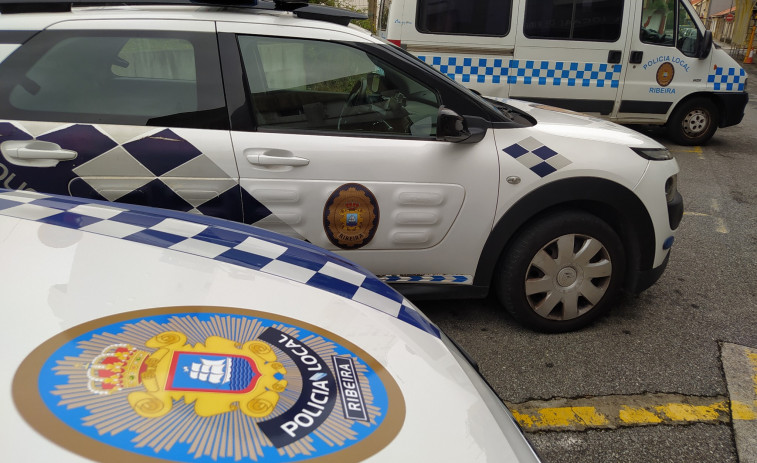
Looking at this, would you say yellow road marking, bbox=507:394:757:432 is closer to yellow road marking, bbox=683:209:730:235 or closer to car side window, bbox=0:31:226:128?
car side window, bbox=0:31:226:128

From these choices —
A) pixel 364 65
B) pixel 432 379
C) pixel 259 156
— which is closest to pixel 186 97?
pixel 259 156

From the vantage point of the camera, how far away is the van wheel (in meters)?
7.18

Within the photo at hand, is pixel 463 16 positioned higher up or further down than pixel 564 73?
higher up

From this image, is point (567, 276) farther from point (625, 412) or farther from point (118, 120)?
point (118, 120)

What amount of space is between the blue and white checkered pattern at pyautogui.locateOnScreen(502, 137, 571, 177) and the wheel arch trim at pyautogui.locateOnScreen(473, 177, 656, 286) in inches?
3.0

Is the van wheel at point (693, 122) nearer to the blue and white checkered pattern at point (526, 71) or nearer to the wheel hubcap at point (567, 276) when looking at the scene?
the blue and white checkered pattern at point (526, 71)

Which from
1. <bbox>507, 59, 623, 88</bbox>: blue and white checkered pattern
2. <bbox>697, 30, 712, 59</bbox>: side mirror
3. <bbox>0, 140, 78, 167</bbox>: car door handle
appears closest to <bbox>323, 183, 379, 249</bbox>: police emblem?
<bbox>0, 140, 78, 167</bbox>: car door handle

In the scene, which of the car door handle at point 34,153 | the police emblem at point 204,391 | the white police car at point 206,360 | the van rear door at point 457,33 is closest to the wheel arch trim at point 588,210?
the white police car at point 206,360

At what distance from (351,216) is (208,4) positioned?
116cm

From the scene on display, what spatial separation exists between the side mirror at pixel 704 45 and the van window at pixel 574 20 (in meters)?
1.09

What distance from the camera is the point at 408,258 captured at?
2740 millimetres

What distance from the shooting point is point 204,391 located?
99cm

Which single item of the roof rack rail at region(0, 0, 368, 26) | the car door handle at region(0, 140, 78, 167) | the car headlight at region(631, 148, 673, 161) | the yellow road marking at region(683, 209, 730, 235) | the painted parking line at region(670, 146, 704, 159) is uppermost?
the roof rack rail at region(0, 0, 368, 26)

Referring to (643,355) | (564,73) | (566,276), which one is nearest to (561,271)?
(566,276)
